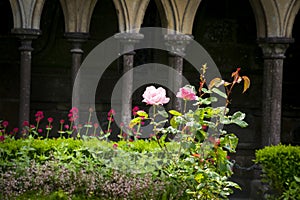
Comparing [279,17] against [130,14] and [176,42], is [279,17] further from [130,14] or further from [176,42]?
[130,14]

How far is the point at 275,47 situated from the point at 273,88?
693 mm

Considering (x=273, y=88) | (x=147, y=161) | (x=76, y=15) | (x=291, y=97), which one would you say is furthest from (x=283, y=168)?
(x=291, y=97)

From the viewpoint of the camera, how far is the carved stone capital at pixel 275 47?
1095cm

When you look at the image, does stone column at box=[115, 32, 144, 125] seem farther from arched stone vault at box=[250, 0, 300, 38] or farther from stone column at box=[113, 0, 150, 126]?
arched stone vault at box=[250, 0, 300, 38]

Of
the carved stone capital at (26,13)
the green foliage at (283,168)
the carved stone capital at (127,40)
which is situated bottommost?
the green foliage at (283,168)

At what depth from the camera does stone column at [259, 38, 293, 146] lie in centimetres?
1088

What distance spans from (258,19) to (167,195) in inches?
217

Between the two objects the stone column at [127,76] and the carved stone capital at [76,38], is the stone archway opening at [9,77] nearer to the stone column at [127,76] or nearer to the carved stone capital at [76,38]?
the carved stone capital at [76,38]

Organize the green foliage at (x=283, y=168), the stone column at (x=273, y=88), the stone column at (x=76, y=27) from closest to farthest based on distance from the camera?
the green foliage at (x=283, y=168), the stone column at (x=273, y=88), the stone column at (x=76, y=27)

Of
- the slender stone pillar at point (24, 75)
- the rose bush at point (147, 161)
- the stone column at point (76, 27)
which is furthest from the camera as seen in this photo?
the stone column at point (76, 27)

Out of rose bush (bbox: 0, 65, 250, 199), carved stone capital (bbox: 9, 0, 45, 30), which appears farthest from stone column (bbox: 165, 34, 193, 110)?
rose bush (bbox: 0, 65, 250, 199)

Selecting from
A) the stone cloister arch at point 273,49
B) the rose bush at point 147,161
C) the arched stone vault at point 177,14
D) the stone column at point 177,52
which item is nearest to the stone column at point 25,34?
the arched stone vault at point 177,14

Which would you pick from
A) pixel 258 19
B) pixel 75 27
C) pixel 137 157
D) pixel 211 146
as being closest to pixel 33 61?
Result: pixel 75 27

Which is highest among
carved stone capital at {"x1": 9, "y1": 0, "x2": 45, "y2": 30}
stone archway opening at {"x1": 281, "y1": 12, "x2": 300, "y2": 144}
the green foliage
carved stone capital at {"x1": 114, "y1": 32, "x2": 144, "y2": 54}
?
carved stone capital at {"x1": 9, "y1": 0, "x2": 45, "y2": 30}
